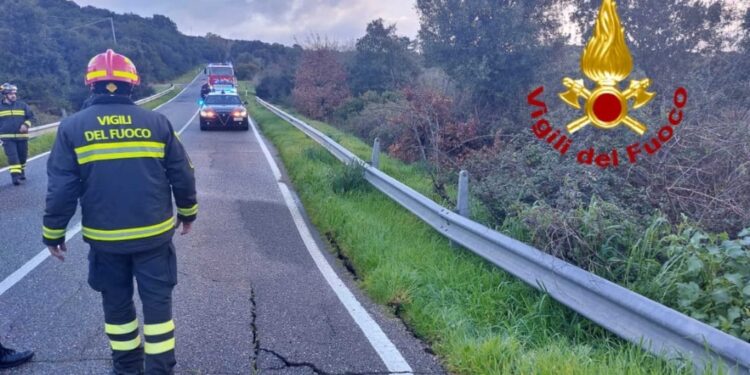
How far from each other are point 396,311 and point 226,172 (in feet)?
24.8

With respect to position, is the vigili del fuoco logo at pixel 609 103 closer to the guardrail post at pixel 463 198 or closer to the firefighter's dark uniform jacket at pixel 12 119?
the guardrail post at pixel 463 198

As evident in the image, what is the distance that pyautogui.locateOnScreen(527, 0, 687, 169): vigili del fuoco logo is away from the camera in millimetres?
5102

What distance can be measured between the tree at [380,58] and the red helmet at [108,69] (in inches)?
1012

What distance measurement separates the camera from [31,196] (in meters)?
8.63

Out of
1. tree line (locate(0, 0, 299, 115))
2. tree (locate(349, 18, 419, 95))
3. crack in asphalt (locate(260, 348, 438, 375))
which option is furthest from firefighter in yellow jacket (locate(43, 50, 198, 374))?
tree (locate(349, 18, 419, 95))


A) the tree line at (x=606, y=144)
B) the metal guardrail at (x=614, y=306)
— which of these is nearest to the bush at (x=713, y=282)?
the tree line at (x=606, y=144)

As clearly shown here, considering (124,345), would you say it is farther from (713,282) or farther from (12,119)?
(12,119)

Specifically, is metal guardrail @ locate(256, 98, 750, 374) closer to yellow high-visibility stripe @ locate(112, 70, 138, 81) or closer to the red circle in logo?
the red circle in logo

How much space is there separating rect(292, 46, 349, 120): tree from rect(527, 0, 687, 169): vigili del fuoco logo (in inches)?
832

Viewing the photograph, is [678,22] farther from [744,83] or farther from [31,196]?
[31,196]

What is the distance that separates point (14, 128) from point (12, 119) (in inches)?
6.9

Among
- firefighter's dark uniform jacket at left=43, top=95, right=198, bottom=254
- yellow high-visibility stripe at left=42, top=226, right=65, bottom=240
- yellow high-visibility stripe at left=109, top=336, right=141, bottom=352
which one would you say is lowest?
yellow high-visibility stripe at left=109, top=336, right=141, bottom=352

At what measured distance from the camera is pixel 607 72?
539 cm

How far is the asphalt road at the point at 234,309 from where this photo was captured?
3.55m
